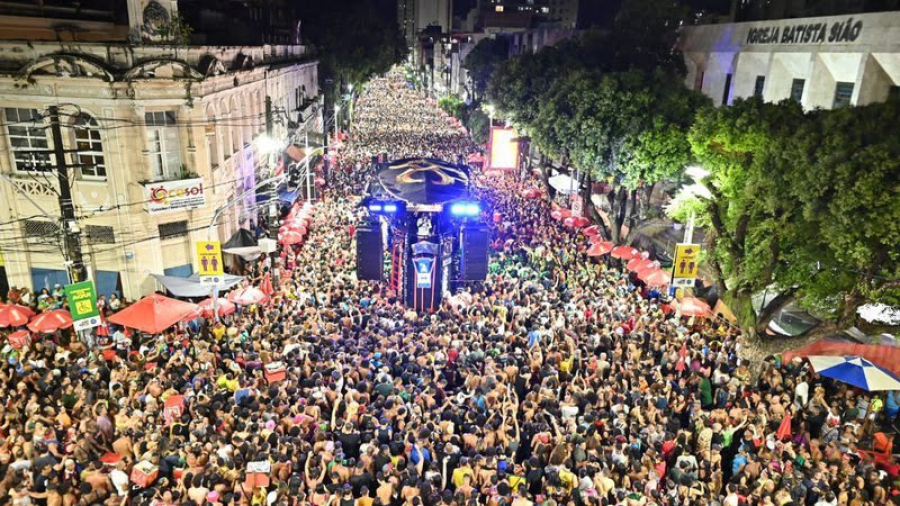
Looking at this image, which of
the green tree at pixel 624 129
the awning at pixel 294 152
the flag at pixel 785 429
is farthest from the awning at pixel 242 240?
the flag at pixel 785 429

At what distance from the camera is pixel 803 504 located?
10.1 m

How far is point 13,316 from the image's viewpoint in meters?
15.2

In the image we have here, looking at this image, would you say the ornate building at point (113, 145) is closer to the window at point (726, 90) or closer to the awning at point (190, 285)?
the awning at point (190, 285)

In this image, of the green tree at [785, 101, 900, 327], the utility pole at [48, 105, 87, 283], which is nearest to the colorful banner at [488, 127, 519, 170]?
the green tree at [785, 101, 900, 327]

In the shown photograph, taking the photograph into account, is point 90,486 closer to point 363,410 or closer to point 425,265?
point 363,410

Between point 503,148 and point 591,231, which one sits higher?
point 503,148

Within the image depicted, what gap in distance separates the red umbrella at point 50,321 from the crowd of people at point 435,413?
1.92ft

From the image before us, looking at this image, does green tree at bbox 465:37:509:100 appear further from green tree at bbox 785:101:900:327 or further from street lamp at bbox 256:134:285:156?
green tree at bbox 785:101:900:327

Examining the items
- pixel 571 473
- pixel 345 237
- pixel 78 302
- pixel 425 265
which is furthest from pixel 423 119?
pixel 571 473

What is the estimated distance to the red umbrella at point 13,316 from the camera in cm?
1516

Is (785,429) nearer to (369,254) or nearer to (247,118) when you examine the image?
(369,254)

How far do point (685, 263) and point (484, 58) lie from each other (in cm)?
4658

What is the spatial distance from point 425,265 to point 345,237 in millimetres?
7025

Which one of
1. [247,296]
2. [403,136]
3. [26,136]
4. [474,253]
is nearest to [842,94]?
[474,253]
